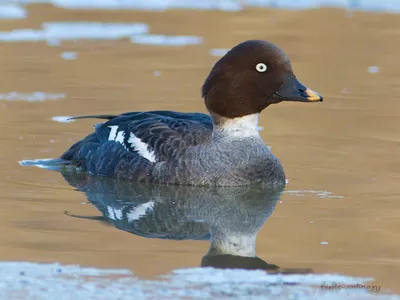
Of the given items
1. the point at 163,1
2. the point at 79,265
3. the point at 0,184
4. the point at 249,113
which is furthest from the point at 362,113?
the point at 163,1

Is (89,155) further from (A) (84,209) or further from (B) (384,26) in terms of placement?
(B) (384,26)

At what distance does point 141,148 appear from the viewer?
28.0 ft

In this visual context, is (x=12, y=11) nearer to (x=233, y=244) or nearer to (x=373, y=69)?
(x=373, y=69)

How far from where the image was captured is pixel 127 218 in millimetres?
7109

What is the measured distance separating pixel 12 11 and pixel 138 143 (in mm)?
9705

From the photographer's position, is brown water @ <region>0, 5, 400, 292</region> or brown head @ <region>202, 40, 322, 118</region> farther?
brown head @ <region>202, 40, 322, 118</region>

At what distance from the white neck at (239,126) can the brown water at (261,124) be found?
61cm

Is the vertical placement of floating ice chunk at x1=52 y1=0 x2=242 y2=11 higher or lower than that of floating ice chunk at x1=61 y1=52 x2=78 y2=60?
higher

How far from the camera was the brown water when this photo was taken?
6.14m

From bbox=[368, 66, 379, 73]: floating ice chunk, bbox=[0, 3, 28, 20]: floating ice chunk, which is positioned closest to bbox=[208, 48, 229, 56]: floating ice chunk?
bbox=[368, 66, 379, 73]: floating ice chunk

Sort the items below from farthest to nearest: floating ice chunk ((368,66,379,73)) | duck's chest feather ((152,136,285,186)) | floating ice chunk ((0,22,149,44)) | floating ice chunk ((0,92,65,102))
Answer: floating ice chunk ((0,22,149,44)), floating ice chunk ((368,66,379,73)), floating ice chunk ((0,92,65,102)), duck's chest feather ((152,136,285,186))

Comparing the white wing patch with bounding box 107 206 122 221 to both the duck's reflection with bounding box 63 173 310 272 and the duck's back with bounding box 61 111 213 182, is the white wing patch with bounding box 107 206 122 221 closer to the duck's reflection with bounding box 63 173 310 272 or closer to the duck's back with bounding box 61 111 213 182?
the duck's reflection with bounding box 63 173 310 272

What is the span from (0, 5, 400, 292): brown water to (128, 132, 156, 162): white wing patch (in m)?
0.72

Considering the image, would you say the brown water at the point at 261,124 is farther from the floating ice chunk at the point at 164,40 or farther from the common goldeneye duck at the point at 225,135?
the common goldeneye duck at the point at 225,135
